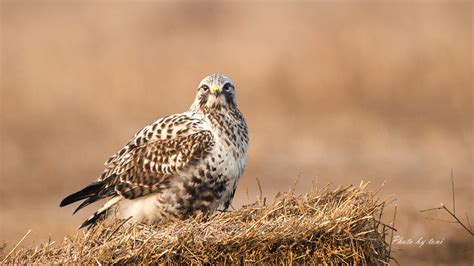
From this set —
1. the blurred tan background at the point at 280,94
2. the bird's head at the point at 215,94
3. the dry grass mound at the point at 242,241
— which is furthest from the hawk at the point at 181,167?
the blurred tan background at the point at 280,94

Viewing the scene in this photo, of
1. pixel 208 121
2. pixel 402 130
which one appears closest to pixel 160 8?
pixel 402 130

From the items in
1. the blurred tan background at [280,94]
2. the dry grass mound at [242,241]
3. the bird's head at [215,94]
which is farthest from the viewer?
the blurred tan background at [280,94]

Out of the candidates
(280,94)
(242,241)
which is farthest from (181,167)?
(280,94)

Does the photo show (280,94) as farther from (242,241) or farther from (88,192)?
(242,241)

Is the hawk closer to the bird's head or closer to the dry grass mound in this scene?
the bird's head

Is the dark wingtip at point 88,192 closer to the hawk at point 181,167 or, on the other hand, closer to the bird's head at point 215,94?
the hawk at point 181,167

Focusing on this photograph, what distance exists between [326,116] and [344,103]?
440 mm

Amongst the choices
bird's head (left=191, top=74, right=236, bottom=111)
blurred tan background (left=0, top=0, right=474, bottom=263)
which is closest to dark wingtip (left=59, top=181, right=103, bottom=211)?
bird's head (left=191, top=74, right=236, bottom=111)

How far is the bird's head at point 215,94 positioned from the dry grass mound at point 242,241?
4.34 ft

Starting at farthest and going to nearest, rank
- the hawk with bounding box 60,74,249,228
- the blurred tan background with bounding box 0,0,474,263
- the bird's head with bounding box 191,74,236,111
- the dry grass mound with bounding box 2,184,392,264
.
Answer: the blurred tan background with bounding box 0,0,474,263, the bird's head with bounding box 191,74,236,111, the hawk with bounding box 60,74,249,228, the dry grass mound with bounding box 2,184,392,264

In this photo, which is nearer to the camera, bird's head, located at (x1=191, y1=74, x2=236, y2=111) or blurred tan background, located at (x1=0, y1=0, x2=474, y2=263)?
bird's head, located at (x1=191, y1=74, x2=236, y2=111)

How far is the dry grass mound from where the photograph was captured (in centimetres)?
610

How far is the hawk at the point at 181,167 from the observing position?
7422mm

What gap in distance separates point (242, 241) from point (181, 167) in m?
1.37
